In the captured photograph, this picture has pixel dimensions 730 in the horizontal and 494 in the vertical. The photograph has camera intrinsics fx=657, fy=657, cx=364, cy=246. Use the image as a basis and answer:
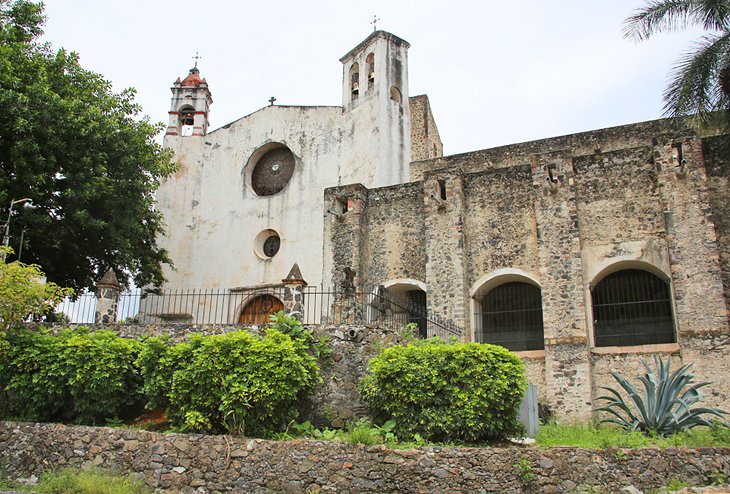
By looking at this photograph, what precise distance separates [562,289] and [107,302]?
31.9 feet

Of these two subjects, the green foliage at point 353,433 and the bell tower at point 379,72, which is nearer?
the green foliage at point 353,433

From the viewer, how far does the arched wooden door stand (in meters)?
20.2

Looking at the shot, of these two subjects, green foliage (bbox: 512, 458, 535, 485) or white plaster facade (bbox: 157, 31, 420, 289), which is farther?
white plaster facade (bbox: 157, 31, 420, 289)

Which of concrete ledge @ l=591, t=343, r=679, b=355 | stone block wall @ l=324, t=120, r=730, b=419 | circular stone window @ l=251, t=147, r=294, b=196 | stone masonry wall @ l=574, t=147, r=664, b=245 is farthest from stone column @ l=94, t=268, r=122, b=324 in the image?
stone masonry wall @ l=574, t=147, r=664, b=245

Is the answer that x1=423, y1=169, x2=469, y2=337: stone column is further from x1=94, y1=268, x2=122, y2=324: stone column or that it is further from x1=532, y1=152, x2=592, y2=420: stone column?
x1=94, y1=268, x2=122, y2=324: stone column

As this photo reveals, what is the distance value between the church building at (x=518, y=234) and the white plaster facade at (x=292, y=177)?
0.22 feet

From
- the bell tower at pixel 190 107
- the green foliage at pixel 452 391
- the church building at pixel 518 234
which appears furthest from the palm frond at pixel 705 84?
the bell tower at pixel 190 107

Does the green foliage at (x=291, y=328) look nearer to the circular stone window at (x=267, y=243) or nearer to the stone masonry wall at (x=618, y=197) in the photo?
the stone masonry wall at (x=618, y=197)

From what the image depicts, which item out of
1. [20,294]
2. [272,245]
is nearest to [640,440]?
[20,294]

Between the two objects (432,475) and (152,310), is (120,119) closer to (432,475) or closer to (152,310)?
(152,310)

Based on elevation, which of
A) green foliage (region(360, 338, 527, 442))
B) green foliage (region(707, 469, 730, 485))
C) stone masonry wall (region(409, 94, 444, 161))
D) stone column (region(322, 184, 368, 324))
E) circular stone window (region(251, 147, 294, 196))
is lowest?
green foliage (region(707, 469, 730, 485))

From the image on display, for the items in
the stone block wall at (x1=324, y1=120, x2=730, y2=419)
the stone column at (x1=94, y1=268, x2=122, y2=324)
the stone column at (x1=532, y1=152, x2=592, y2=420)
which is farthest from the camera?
the stone column at (x1=532, y1=152, x2=592, y2=420)

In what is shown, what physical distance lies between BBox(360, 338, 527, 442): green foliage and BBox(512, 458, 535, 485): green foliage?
33.5 inches

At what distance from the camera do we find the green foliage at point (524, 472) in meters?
8.27
